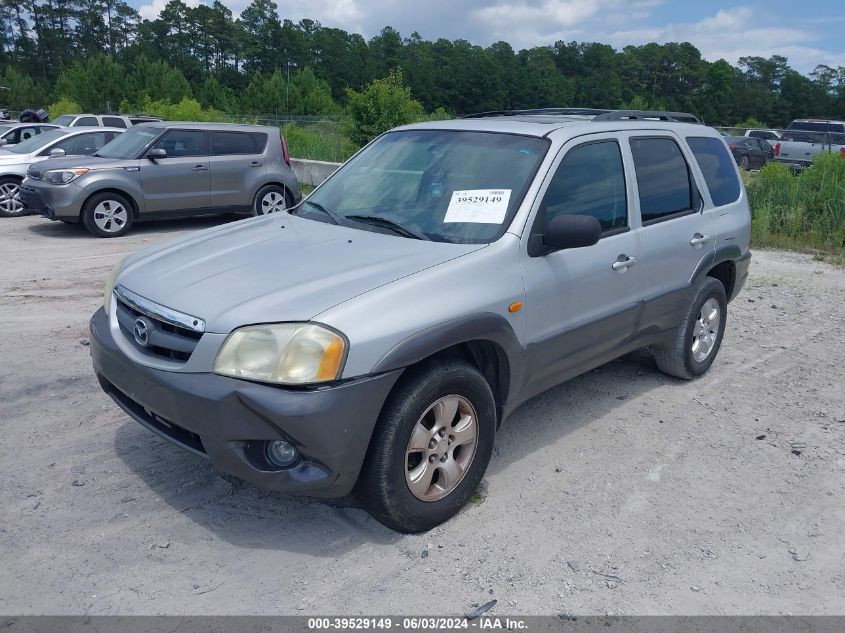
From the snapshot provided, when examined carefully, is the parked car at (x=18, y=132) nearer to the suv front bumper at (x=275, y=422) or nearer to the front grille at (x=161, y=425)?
the front grille at (x=161, y=425)

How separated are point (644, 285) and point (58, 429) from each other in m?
3.69

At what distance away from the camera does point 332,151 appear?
1947cm

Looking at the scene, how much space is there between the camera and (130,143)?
12.1 m

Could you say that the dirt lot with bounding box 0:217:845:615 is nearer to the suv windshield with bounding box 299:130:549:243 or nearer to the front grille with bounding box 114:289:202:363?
the front grille with bounding box 114:289:202:363

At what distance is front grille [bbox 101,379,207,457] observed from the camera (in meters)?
3.35

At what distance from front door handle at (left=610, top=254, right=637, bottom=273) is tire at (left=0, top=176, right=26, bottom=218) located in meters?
12.3

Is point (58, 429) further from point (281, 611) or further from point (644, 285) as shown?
point (644, 285)

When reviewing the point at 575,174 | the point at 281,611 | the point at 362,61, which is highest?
the point at 362,61

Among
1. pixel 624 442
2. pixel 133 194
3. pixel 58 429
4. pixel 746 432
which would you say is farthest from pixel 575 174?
pixel 133 194

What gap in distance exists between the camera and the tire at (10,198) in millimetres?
13375

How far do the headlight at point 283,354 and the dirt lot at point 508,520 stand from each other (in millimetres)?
885

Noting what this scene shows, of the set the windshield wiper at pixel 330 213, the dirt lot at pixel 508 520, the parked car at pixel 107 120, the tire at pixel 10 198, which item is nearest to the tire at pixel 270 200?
the tire at pixel 10 198

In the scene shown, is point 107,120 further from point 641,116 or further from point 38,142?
Answer: point 641,116

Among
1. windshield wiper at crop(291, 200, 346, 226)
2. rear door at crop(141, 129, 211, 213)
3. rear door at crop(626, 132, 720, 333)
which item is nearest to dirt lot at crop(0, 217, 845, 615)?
rear door at crop(626, 132, 720, 333)
